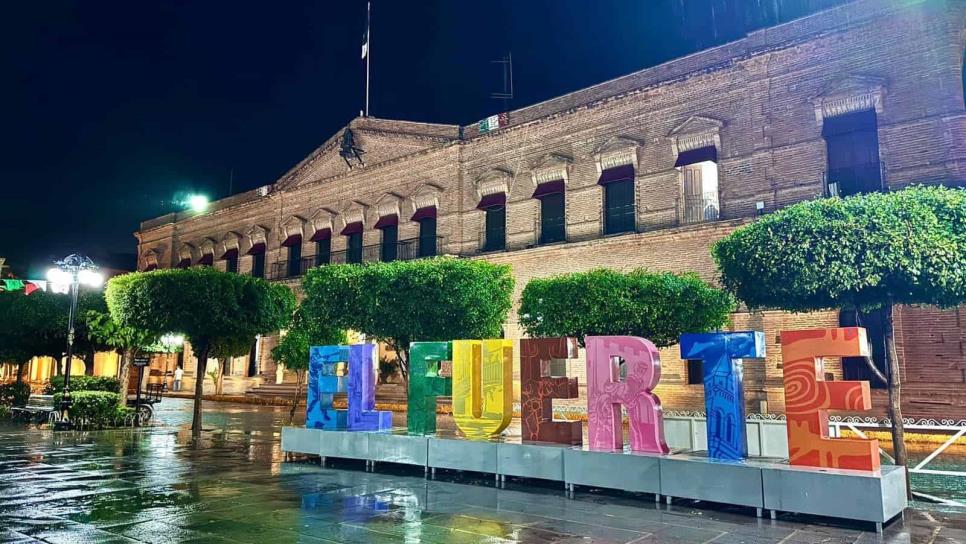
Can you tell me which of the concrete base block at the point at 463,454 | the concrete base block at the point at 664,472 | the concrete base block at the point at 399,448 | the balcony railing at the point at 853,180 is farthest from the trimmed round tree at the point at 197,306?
the balcony railing at the point at 853,180

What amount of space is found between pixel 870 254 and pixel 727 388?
2595mm

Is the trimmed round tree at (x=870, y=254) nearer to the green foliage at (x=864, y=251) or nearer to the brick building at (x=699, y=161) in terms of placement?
the green foliage at (x=864, y=251)

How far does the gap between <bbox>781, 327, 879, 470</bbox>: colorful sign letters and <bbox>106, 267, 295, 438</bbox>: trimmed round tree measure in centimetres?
1302

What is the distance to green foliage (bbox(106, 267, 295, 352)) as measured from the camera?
16.0 meters

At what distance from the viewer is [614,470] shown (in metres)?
8.20

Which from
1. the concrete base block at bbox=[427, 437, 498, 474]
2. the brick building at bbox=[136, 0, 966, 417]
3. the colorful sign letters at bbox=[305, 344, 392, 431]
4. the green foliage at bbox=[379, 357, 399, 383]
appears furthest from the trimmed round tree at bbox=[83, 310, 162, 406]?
the concrete base block at bbox=[427, 437, 498, 474]

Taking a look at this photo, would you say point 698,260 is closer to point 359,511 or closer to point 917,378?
point 917,378

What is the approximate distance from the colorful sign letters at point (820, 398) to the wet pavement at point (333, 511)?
71cm

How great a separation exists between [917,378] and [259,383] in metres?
25.7

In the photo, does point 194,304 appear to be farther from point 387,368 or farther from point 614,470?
point 614,470

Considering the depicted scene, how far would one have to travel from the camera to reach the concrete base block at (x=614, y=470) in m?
7.90

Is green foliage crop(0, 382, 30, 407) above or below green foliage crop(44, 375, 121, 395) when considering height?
below

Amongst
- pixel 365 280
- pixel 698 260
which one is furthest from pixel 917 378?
pixel 365 280

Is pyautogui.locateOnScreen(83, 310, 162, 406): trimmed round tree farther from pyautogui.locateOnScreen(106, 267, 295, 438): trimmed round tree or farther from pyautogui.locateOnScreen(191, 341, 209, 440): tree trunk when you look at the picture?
pyautogui.locateOnScreen(191, 341, 209, 440): tree trunk
